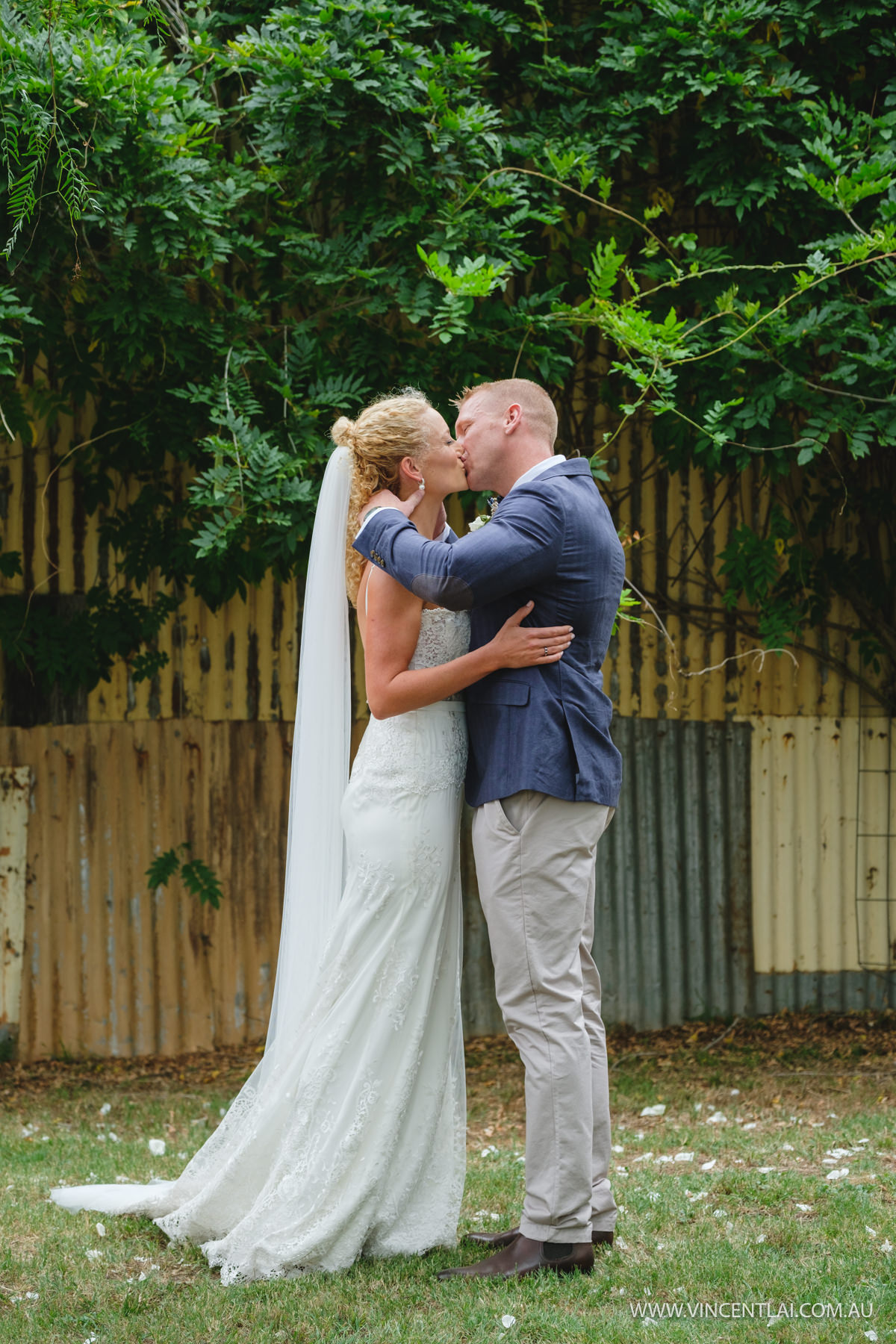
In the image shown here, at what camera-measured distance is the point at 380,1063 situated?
3357 mm

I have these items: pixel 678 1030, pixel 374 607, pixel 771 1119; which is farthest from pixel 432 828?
pixel 678 1030

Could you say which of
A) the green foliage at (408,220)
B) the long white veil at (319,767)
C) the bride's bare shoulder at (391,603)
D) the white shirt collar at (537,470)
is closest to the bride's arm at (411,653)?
the bride's bare shoulder at (391,603)

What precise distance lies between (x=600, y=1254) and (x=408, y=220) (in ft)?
13.3

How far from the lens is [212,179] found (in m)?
5.28

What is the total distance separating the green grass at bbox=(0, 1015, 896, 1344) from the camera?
2924mm

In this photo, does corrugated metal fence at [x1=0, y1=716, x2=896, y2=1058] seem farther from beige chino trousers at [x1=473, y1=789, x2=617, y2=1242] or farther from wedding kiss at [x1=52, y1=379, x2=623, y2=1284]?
beige chino trousers at [x1=473, y1=789, x2=617, y2=1242]

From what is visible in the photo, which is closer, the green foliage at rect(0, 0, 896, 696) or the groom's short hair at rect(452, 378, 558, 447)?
the groom's short hair at rect(452, 378, 558, 447)

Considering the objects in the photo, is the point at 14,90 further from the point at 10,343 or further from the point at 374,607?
the point at 374,607

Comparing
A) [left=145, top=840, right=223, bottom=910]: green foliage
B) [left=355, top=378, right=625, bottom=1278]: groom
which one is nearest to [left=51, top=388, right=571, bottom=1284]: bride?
[left=355, top=378, right=625, bottom=1278]: groom

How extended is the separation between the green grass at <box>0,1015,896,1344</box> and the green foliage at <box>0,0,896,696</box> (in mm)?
2462

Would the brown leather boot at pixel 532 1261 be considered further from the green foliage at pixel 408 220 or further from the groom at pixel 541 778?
the green foliage at pixel 408 220

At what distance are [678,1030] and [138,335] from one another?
15.1ft

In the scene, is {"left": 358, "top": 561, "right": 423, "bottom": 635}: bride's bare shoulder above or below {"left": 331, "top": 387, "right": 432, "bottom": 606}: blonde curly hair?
below

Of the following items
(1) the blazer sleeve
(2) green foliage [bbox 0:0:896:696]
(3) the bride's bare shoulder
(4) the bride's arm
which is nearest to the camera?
(1) the blazer sleeve
